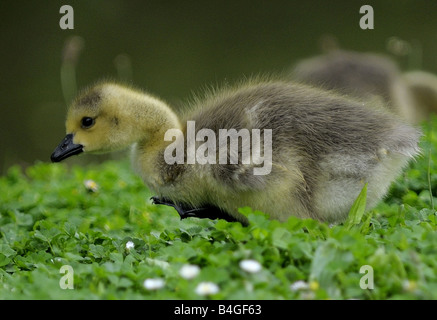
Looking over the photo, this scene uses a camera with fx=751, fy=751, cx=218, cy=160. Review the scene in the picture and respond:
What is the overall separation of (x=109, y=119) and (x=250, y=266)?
1.40 metres

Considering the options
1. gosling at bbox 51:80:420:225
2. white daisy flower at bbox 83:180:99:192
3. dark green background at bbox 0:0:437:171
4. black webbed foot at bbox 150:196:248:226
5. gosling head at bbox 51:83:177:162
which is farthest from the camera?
dark green background at bbox 0:0:437:171

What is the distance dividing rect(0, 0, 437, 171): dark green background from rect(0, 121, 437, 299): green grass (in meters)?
4.85

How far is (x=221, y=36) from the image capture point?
9766mm

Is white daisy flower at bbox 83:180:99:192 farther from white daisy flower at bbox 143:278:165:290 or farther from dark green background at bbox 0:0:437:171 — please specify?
dark green background at bbox 0:0:437:171

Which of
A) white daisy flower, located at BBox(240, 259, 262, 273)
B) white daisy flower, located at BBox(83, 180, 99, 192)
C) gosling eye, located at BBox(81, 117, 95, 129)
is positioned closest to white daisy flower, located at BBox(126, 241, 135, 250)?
gosling eye, located at BBox(81, 117, 95, 129)

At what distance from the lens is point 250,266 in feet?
7.72

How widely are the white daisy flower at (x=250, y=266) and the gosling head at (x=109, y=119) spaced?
3.94ft

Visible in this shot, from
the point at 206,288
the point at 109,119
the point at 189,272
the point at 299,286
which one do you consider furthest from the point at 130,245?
the point at 299,286

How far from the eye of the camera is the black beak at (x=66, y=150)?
3.54m

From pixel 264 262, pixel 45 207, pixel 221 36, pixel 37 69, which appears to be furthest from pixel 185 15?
pixel 264 262

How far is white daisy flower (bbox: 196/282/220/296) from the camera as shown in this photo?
227 centimetres

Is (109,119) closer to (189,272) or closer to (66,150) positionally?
(66,150)

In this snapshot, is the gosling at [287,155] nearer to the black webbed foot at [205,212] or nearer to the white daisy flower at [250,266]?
the black webbed foot at [205,212]

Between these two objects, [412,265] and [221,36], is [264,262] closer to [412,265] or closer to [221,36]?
[412,265]
